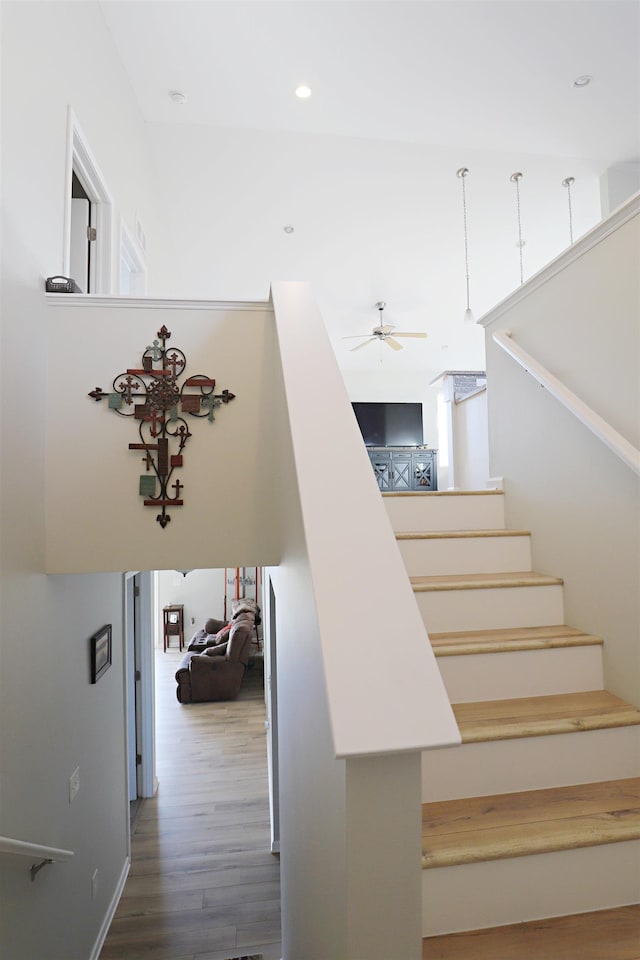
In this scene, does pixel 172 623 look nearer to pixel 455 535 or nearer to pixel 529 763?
pixel 455 535

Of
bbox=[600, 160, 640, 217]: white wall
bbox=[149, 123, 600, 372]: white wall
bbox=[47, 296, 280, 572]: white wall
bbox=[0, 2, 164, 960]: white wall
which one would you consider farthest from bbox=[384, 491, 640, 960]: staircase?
bbox=[600, 160, 640, 217]: white wall

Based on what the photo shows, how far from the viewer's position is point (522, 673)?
67.8 inches

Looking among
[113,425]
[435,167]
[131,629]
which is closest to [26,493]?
[113,425]

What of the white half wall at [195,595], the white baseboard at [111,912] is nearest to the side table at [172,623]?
the white half wall at [195,595]

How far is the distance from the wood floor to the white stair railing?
1647 millimetres

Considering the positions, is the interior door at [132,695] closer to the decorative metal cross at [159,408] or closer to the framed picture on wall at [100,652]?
the framed picture on wall at [100,652]

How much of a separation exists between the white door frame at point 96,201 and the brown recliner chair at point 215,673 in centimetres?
531

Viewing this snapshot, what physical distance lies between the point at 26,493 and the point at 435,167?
4079mm

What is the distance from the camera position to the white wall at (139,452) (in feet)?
7.18

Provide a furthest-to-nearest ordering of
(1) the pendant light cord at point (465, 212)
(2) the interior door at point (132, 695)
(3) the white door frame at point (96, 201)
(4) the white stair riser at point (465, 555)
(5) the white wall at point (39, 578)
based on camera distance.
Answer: (2) the interior door at point (132, 695), (1) the pendant light cord at point (465, 212), (3) the white door frame at point (96, 201), (4) the white stair riser at point (465, 555), (5) the white wall at point (39, 578)

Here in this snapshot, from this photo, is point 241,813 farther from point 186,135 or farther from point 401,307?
point 401,307

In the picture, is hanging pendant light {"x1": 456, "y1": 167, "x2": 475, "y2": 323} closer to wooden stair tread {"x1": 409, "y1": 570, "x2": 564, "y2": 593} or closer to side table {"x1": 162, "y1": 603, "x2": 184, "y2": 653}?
wooden stair tread {"x1": 409, "y1": 570, "x2": 564, "y2": 593}

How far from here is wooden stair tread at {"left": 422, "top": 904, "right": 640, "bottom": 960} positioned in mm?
1142

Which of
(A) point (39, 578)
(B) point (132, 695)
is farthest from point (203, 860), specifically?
(A) point (39, 578)
